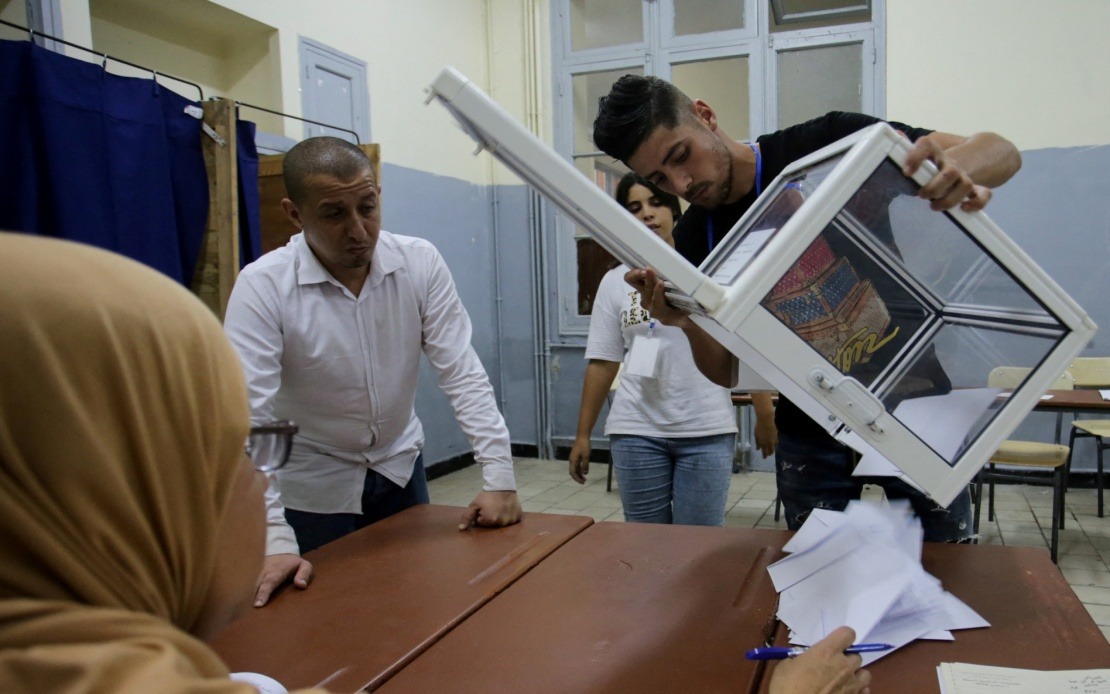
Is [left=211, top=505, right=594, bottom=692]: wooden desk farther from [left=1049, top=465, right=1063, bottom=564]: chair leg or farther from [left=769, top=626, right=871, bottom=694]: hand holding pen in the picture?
[left=1049, top=465, right=1063, bottom=564]: chair leg

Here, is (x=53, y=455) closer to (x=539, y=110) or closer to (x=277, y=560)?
(x=277, y=560)

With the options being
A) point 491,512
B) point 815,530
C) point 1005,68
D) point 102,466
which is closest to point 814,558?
point 815,530

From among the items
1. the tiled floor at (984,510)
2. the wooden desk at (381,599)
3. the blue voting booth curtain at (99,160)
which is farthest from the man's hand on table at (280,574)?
the tiled floor at (984,510)

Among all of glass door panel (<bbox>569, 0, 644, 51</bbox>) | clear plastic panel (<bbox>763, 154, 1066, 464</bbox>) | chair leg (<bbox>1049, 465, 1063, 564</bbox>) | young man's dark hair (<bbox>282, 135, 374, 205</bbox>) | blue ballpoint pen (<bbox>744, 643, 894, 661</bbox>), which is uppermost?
glass door panel (<bbox>569, 0, 644, 51</bbox>)

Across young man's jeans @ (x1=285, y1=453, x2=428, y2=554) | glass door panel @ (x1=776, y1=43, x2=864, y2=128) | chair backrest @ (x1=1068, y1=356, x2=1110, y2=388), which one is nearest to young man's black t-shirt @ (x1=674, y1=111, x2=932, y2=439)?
young man's jeans @ (x1=285, y1=453, x2=428, y2=554)

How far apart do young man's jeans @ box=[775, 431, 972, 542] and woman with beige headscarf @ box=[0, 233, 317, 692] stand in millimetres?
1274

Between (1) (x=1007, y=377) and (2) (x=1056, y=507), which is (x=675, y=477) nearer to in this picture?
(1) (x=1007, y=377)

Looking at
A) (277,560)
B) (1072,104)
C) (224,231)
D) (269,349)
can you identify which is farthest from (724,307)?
(1072,104)

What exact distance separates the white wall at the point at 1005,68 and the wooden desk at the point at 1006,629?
4100 millimetres

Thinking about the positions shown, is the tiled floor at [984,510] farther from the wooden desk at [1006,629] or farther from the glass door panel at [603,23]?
the glass door panel at [603,23]

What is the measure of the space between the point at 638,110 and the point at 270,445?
38.0 inches

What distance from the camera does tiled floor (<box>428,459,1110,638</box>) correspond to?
324 cm

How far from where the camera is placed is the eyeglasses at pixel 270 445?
73cm

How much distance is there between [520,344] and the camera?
5.88 metres
